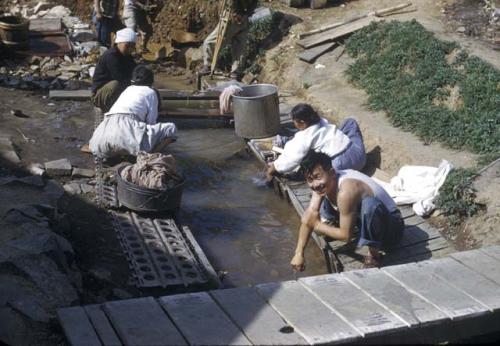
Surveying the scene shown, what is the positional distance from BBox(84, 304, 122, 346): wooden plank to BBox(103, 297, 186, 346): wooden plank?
0.03 m

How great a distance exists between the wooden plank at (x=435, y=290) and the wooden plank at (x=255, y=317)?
1070mm

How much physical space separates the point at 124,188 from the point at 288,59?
576 cm

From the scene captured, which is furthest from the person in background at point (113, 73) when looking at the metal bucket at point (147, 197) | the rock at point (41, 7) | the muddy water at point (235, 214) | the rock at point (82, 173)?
the rock at point (41, 7)

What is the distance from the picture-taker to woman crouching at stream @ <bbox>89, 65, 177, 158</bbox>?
30.0 feet

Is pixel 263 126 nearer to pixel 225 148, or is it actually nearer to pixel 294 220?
pixel 225 148

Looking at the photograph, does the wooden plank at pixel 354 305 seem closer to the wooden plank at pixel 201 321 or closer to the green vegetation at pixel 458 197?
the wooden plank at pixel 201 321

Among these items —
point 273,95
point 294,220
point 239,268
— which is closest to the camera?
point 239,268

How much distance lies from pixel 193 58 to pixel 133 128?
5.29 metres

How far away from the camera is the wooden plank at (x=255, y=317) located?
189 inches

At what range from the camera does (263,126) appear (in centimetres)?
1037

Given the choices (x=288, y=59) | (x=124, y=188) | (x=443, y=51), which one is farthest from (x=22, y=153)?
(x=443, y=51)

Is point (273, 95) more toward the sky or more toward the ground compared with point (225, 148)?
more toward the sky

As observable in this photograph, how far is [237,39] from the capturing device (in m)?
13.6

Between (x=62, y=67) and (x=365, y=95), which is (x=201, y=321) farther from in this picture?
(x=62, y=67)
